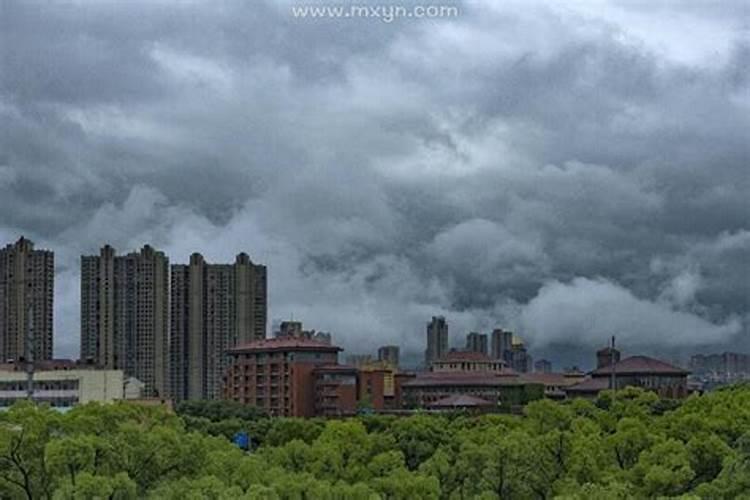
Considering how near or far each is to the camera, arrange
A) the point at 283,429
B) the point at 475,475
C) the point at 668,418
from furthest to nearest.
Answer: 1. the point at 283,429
2. the point at 668,418
3. the point at 475,475

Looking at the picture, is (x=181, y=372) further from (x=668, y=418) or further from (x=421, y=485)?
(x=421, y=485)

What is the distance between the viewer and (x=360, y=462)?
3092cm

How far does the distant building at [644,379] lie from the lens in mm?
68438

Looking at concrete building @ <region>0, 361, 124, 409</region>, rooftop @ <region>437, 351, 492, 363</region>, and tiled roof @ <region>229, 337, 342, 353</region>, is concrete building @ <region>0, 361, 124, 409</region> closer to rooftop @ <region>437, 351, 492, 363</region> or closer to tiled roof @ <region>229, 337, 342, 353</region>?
tiled roof @ <region>229, 337, 342, 353</region>

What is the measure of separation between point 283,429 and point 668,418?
12.7 meters

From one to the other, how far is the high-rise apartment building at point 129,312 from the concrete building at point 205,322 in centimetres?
119

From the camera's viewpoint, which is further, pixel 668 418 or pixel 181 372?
pixel 181 372

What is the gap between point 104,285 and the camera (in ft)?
231

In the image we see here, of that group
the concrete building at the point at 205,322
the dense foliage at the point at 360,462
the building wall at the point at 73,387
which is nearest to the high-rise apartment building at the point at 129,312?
the concrete building at the point at 205,322

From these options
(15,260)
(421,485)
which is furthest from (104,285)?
(421,485)

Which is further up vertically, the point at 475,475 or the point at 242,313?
the point at 242,313

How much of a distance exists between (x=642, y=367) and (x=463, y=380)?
9.93 metres

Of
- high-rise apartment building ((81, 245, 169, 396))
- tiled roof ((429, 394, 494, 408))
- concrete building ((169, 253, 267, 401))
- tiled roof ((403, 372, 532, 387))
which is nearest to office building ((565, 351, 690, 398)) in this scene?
tiled roof ((403, 372, 532, 387))

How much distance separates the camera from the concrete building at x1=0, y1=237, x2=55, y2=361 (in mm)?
68000
